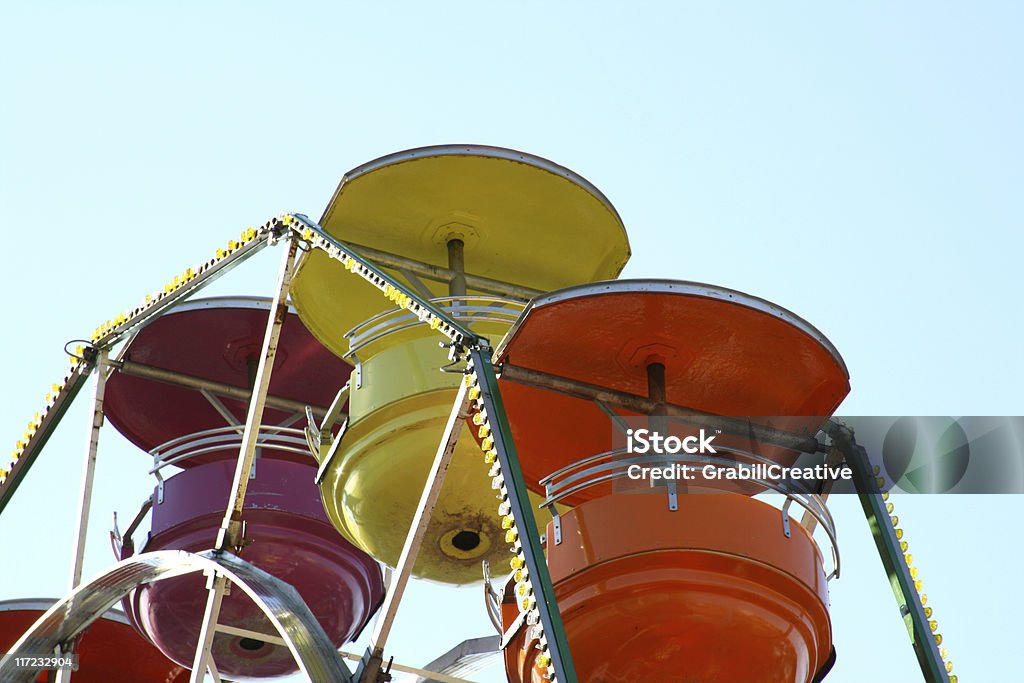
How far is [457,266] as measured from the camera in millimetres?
22328

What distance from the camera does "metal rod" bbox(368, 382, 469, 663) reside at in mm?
16250

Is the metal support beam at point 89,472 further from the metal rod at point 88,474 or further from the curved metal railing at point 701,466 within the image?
the curved metal railing at point 701,466

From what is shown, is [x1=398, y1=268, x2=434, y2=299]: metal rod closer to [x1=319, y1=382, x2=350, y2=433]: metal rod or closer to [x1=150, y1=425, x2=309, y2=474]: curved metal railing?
[x1=319, y1=382, x2=350, y2=433]: metal rod

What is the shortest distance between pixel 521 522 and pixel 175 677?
1111 cm

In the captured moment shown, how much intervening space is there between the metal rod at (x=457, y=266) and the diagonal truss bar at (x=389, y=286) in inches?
117

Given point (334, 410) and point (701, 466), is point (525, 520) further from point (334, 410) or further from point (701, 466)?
point (334, 410)

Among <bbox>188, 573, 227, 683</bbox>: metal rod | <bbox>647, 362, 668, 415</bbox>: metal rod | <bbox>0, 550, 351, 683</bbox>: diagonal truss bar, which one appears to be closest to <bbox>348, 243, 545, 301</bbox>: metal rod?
<bbox>647, 362, 668, 415</bbox>: metal rod

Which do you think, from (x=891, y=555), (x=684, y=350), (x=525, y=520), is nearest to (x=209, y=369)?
(x=684, y=350)

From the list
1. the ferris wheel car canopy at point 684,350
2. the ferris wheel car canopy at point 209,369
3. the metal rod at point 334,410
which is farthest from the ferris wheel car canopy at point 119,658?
the ferris wheel car canopy at point 684,350

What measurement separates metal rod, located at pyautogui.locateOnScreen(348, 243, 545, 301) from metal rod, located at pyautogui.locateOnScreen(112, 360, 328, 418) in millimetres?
2962

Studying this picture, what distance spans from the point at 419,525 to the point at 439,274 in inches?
250

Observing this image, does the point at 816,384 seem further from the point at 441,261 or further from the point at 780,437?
the point at 441,261

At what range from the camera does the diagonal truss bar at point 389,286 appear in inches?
644

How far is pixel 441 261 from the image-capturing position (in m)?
22.7
